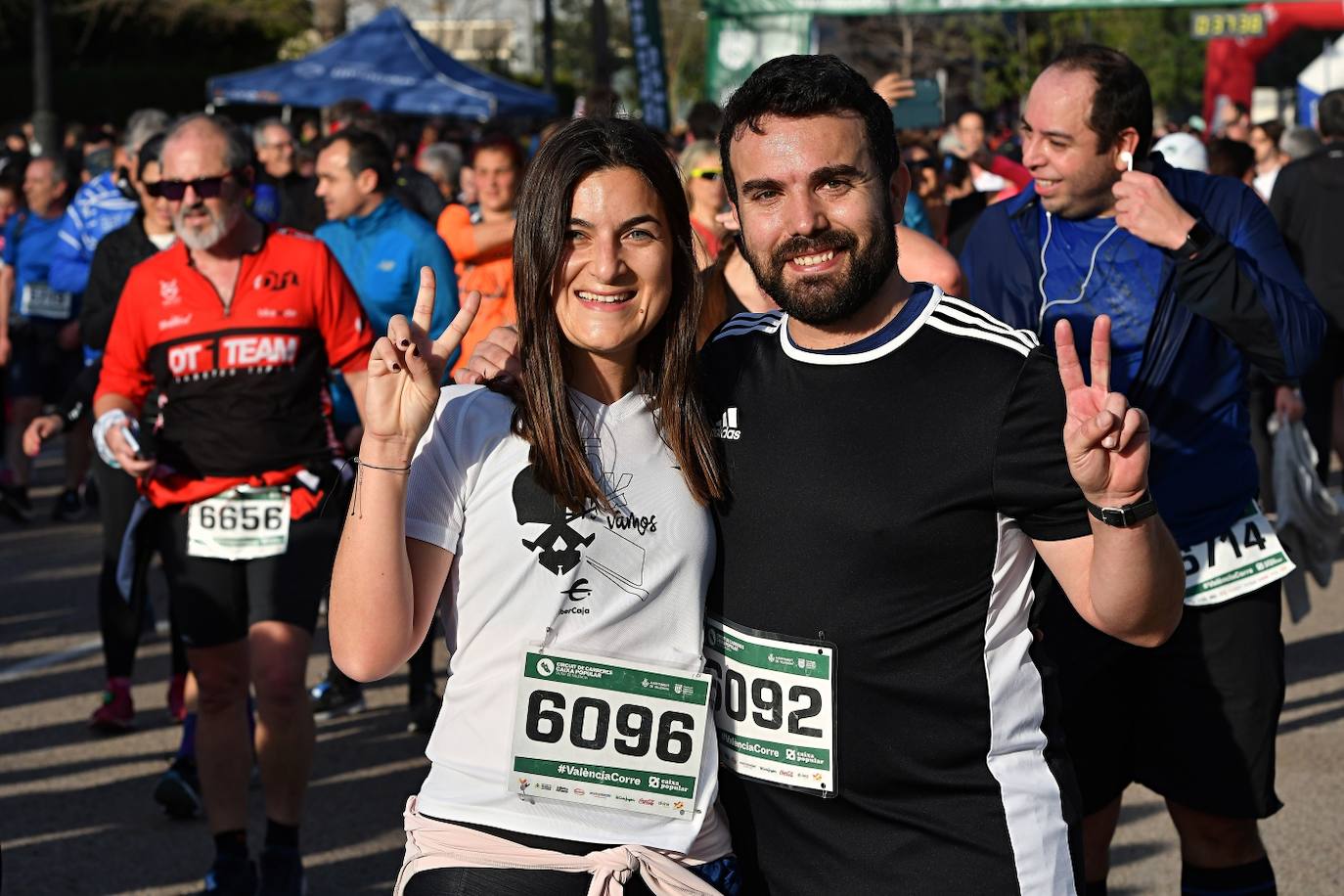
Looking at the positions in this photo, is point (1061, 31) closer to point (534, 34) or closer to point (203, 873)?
point (534, 34)

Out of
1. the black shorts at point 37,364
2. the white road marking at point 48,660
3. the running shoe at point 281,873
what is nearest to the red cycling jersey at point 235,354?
the running shoe at point 281,873

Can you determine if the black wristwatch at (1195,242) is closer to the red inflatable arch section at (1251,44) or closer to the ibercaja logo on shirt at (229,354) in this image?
the ibercaja logo on shirt at (229,354)

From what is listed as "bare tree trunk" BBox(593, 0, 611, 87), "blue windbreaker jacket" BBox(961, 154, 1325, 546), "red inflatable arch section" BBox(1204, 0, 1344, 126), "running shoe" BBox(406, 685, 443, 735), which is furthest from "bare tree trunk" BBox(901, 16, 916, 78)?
"blue windbreaker jacket" BBox(961, 154, 1325, 546)

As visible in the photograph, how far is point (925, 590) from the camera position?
2.64 metres

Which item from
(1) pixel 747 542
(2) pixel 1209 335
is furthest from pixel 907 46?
(1) pixel 747 542

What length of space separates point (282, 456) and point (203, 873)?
128 cm

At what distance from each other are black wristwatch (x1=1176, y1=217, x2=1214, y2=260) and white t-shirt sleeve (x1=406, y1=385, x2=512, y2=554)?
162 centimetres

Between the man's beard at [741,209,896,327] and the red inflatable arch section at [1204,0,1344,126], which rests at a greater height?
the red inflatable arch section at [1204,0,1344,126]

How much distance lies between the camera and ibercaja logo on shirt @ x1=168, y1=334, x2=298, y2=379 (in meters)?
4.91

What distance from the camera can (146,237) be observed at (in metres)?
6.55

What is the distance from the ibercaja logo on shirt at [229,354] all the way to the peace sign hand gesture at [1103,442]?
2962 mm

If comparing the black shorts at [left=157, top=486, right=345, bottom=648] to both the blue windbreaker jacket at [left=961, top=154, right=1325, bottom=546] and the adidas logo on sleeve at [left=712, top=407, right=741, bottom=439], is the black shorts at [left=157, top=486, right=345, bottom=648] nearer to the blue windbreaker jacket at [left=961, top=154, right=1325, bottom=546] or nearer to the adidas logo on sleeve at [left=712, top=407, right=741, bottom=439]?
the blue windbreaker jacket at [left=961, top=154, right=1325, bottom=546]

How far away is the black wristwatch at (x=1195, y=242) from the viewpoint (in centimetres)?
362

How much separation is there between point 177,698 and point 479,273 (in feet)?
6.54
